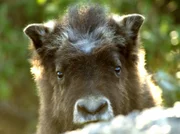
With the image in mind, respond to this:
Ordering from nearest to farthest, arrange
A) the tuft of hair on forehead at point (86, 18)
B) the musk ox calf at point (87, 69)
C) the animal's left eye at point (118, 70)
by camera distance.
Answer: the musk ox calf at point (87, 69)
the animal's left eye at point (118, 70)
the tuft of hair on forehead at point (86, 18)

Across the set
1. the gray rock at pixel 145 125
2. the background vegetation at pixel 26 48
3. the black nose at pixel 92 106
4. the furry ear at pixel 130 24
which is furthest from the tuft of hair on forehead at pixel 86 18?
the gray rock at pixel 145 125

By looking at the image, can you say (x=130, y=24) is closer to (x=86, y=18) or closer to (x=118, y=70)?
(x=86, y=18)

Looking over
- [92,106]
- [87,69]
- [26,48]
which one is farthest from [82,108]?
[26,48]

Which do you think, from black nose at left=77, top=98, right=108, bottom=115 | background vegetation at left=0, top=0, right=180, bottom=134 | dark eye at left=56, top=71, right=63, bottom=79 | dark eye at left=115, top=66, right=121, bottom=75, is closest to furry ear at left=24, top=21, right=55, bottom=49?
dark eye at left=56, top=71, right=63, bottom=79

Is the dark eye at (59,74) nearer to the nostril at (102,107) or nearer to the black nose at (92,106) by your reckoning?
the black nose at (92,106)

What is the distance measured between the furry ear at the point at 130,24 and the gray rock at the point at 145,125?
14.3ft

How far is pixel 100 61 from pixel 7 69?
4.64m

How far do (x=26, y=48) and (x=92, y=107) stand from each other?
523 cm

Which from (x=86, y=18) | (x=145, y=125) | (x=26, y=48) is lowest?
(x=145, y=125)

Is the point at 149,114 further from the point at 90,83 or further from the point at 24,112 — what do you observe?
the point at 24,112

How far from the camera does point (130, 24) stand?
656 centimetres

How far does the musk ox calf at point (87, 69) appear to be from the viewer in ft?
18.6

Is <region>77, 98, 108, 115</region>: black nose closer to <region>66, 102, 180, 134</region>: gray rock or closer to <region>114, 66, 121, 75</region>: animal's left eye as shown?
<region>114, 66, 121, 75</region>: animal's left eye

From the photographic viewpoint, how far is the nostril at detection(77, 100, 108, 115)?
17.3 feet
